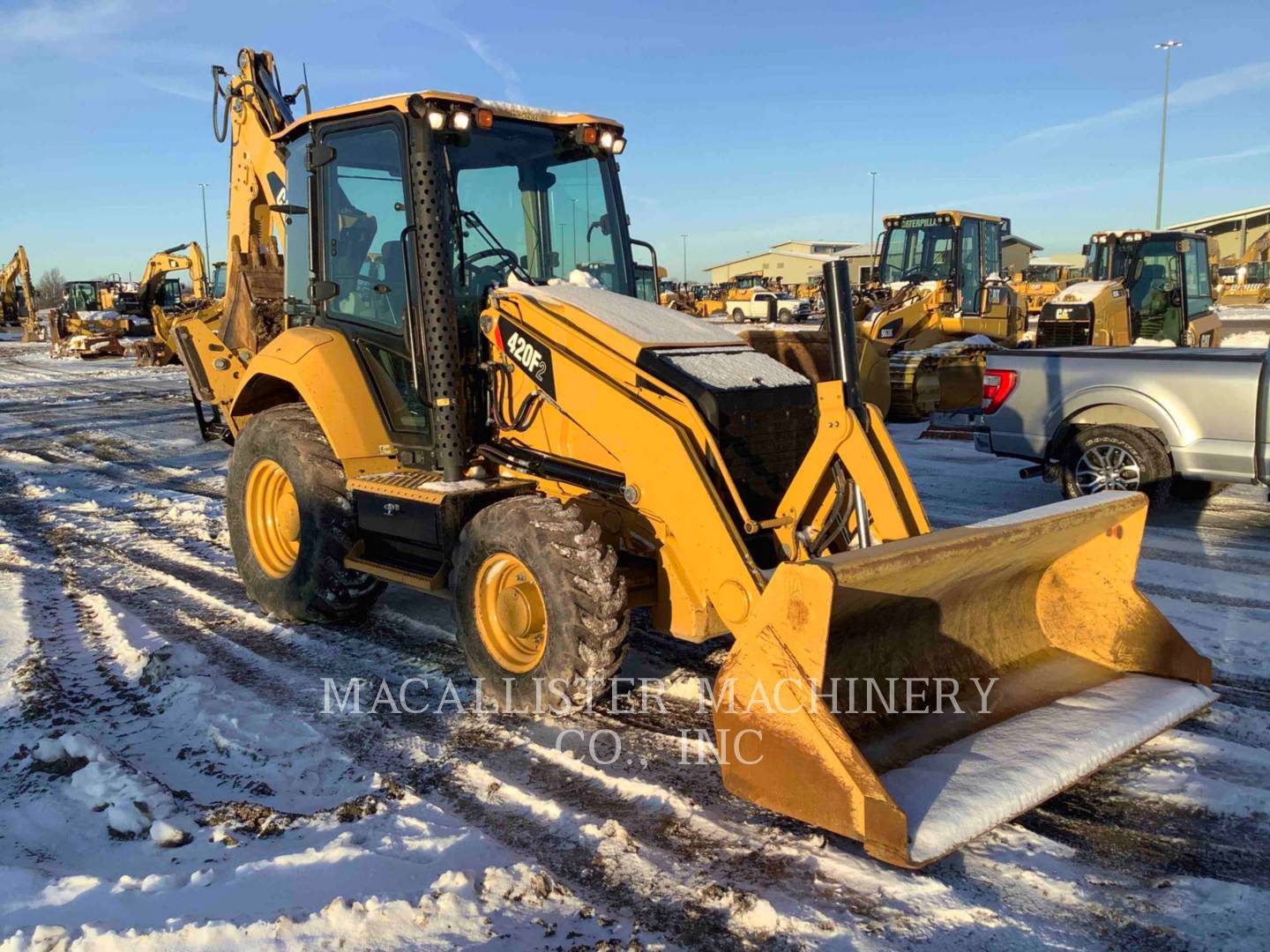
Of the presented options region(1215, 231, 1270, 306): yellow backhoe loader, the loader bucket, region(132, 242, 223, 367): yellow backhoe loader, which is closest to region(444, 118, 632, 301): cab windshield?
the loader bucket

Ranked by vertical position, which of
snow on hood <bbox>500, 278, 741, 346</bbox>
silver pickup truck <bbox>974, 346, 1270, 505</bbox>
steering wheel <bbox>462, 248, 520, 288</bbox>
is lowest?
silver pickup truck <bbox>974, 346, 1270, 505</bbox>

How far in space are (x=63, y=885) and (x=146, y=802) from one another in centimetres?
62

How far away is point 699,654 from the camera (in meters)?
5.21

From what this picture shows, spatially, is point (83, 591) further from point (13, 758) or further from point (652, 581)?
point (652, 581)

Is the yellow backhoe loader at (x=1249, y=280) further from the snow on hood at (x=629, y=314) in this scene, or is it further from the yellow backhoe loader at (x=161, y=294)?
the snow on hood at (x=629, y=314)

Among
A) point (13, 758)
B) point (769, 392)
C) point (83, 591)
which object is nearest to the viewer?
point (13, 758)

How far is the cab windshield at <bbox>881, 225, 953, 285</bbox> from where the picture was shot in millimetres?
17000

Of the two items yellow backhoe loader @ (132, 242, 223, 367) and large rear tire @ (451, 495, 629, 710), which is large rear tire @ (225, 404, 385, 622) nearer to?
large rear tire @ (451, 495, 629, 710)

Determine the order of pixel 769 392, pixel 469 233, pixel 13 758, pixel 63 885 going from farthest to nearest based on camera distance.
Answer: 1. pixel 469 233
2. pixel 769 392
3. pixel 13 758
4. pixel 63 885

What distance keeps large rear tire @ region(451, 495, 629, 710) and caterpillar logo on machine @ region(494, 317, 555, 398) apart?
0.61m

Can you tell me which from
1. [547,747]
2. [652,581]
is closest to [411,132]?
[652,581]

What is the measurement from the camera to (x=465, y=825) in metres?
3.52

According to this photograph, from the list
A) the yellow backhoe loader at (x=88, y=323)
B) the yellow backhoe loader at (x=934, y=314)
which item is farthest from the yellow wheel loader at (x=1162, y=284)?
the yellow backhoe loader at (x=88, y=323)

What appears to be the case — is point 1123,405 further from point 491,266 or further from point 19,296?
point 19,296
